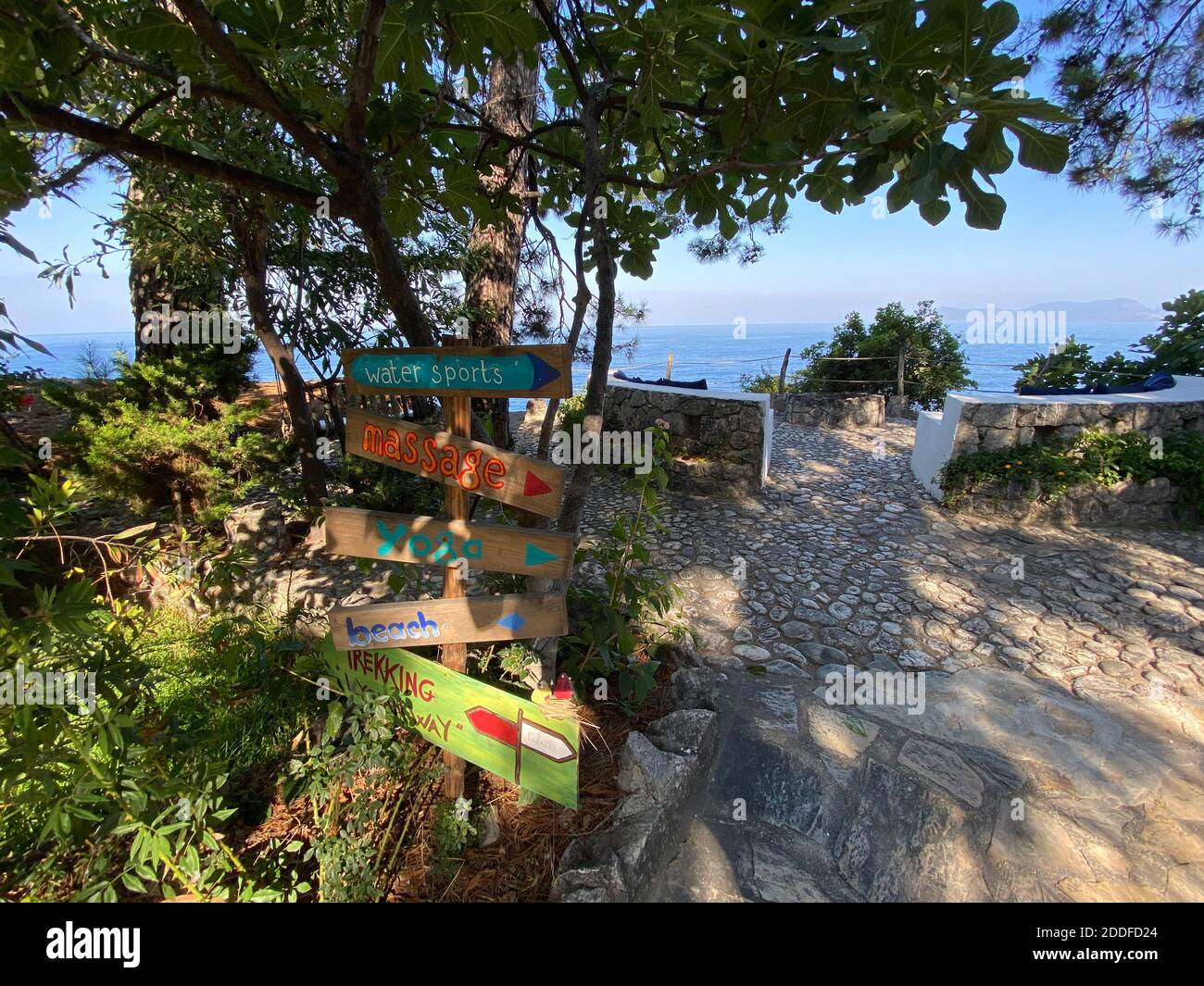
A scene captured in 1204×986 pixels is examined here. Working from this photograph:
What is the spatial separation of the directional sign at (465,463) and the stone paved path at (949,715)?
1.47m

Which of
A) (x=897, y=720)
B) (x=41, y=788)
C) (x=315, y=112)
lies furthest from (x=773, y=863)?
(x=315, y=112)

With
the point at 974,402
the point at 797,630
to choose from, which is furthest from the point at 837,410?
the point at 797,630

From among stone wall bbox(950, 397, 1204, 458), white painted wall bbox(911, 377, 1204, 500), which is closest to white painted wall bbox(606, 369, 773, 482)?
white painted wall bbox(911, 377, 1204, 500)

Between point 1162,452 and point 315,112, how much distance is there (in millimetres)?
7775

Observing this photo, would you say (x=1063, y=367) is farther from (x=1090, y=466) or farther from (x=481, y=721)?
(x=481, y=721)

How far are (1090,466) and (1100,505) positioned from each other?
16.6 inches

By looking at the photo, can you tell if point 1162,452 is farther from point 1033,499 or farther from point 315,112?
point 315,112

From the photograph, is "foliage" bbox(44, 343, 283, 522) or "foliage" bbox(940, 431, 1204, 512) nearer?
"foliage" bbox(44, 343, 283, 522)

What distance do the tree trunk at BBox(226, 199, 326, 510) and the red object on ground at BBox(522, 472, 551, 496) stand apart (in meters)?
3.67

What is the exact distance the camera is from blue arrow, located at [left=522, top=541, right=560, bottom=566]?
179cm

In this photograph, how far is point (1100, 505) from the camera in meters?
5.46

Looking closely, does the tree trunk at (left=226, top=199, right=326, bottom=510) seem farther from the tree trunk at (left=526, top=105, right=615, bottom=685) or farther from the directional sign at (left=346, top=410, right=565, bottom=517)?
the directional sign at (left=346, top=410, right=565, bottom=517)

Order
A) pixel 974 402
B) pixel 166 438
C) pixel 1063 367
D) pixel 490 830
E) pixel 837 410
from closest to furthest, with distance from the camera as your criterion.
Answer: pixel 490 830 < pixel 166 438 < pixel 974 402 < pixel 1063 367 < pixel 837 410
